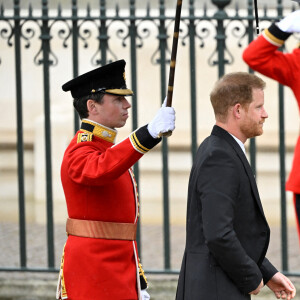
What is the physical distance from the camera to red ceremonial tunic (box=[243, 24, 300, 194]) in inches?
228

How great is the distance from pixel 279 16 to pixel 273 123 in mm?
3140

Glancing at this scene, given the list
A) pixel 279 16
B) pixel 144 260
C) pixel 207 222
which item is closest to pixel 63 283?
pixel 207 222

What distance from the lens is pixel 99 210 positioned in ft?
14.8

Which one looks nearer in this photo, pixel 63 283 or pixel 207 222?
pixel 207 222

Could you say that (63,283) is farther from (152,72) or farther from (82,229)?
(152,72)

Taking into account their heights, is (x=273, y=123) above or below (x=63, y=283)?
above

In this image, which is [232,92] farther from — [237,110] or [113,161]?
[113,161]

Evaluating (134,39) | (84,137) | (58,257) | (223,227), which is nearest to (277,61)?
(134,39)

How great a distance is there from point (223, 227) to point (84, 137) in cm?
96

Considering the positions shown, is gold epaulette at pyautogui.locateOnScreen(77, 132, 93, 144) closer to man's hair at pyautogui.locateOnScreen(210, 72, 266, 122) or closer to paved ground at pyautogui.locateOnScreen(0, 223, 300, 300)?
man's hair at pyautogui.locateOnScreen(210, 72, 266, 122)

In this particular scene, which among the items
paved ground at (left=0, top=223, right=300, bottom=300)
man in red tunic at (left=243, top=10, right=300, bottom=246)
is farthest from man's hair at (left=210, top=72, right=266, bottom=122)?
paved ground at (left=0, top=223, right=300, bottom=300)

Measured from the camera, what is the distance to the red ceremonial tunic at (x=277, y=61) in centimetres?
579

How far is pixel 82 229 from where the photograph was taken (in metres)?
4.56

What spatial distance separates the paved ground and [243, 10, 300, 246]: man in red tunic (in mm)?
1483
